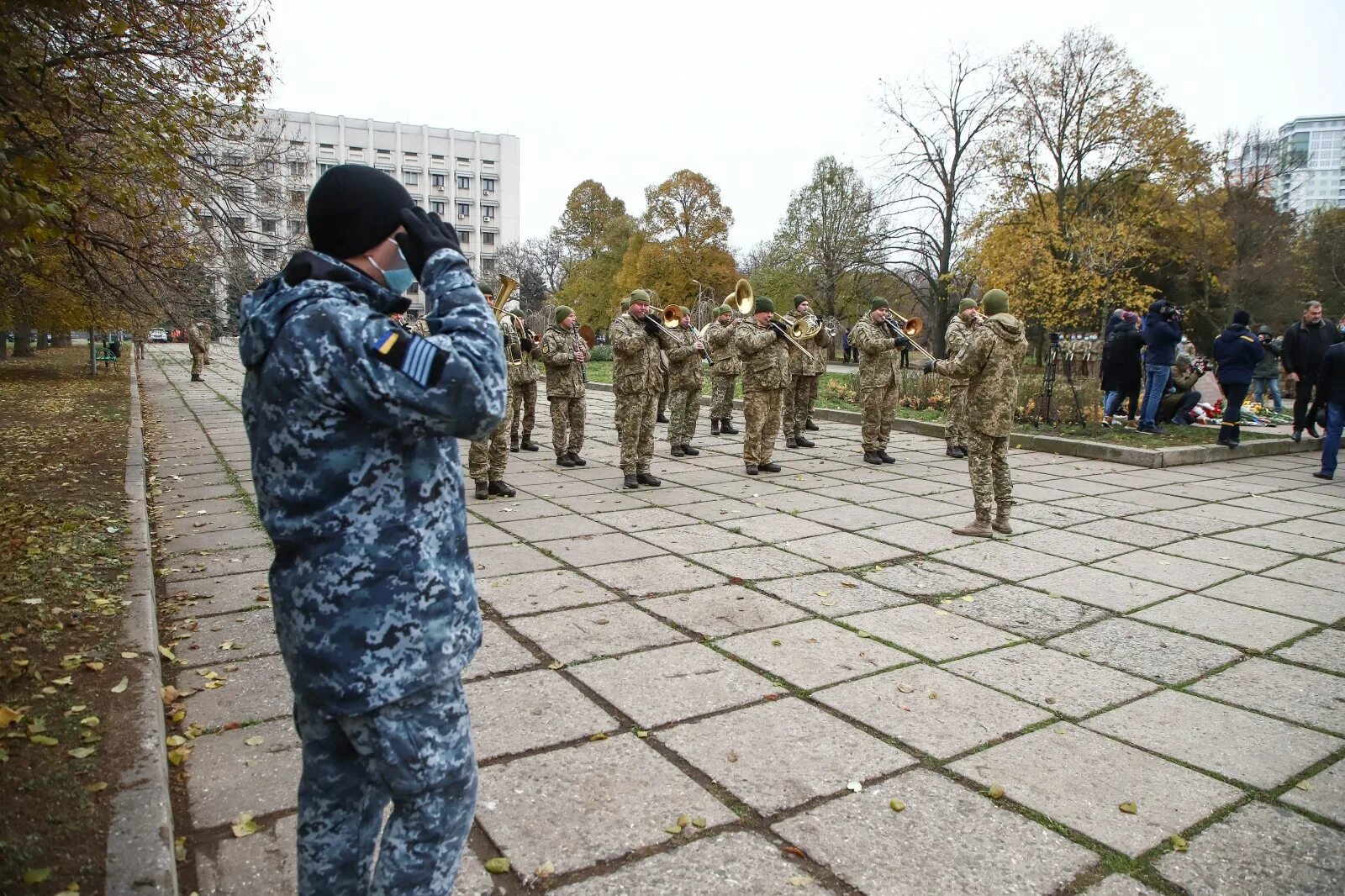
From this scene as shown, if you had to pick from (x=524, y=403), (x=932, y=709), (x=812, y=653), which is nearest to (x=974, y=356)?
(x=812, y=653)

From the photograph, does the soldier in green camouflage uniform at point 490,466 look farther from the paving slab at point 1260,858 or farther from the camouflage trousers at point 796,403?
the paving slab at point 1260,858

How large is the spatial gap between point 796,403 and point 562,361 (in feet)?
12.7

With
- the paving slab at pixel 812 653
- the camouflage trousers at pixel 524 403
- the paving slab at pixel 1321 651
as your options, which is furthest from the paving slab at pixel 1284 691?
the camouflage trousers at pixel 524 403

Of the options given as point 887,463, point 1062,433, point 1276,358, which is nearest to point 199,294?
point 887,463

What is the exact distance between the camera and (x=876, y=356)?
10352 mm

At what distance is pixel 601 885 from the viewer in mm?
2449

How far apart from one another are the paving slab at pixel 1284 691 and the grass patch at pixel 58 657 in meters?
4.25

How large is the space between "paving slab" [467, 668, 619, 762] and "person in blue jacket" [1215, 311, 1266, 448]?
10.7m

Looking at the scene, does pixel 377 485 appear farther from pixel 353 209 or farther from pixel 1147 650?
pixel 1147 650

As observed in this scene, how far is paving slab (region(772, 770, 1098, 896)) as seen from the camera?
2.50 metres

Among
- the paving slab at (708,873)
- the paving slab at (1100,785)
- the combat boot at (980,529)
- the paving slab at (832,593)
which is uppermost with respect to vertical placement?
the combat boot at (980,529)

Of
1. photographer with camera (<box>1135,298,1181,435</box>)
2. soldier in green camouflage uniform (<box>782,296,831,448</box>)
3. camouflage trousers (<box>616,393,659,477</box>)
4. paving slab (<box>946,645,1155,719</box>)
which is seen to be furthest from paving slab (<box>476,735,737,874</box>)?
photographer with camera (<box>1135,298,1181,435</box>)

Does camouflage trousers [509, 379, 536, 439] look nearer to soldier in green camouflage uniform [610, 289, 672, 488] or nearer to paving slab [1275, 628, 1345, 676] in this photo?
soldier in green camouflage uniform [610, 289, 672, 488]

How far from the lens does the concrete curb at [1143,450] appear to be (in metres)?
10.4
